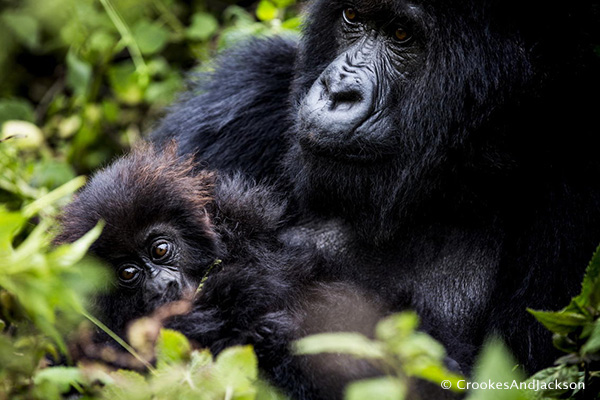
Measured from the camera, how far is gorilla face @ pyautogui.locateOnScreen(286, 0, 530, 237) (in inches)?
111

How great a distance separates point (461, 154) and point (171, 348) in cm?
148

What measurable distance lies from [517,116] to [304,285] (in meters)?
1.06

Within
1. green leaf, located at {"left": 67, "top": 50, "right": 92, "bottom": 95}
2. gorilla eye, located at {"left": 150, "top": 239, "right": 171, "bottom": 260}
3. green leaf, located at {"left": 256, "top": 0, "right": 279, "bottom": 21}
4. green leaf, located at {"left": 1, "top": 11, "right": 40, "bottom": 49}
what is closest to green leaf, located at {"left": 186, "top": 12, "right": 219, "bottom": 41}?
green leaf, located at {"left": 256, "top": 0, "right": 279, "bottom": 21}

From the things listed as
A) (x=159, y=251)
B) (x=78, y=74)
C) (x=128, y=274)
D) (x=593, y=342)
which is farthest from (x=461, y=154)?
(x=78, y=74)

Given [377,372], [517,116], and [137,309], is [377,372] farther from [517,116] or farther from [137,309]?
[517,116]

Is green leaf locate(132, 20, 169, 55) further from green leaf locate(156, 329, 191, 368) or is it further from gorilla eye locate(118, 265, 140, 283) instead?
green leaf locate(156, 329, 191, 368)

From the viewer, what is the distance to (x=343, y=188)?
299 cm

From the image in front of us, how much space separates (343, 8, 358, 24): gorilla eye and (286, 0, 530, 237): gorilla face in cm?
2

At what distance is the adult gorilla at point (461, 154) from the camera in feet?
9.20

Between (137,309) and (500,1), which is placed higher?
(500,1)

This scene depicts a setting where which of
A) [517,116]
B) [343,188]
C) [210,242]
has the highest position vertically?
[517,116]

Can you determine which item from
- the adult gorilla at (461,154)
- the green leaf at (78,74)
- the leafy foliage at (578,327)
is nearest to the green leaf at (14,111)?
the green leaf at (78,74)

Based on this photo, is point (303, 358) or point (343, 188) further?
point (343, 188)

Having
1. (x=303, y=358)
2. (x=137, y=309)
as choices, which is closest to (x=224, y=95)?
(x=137, y=309)
